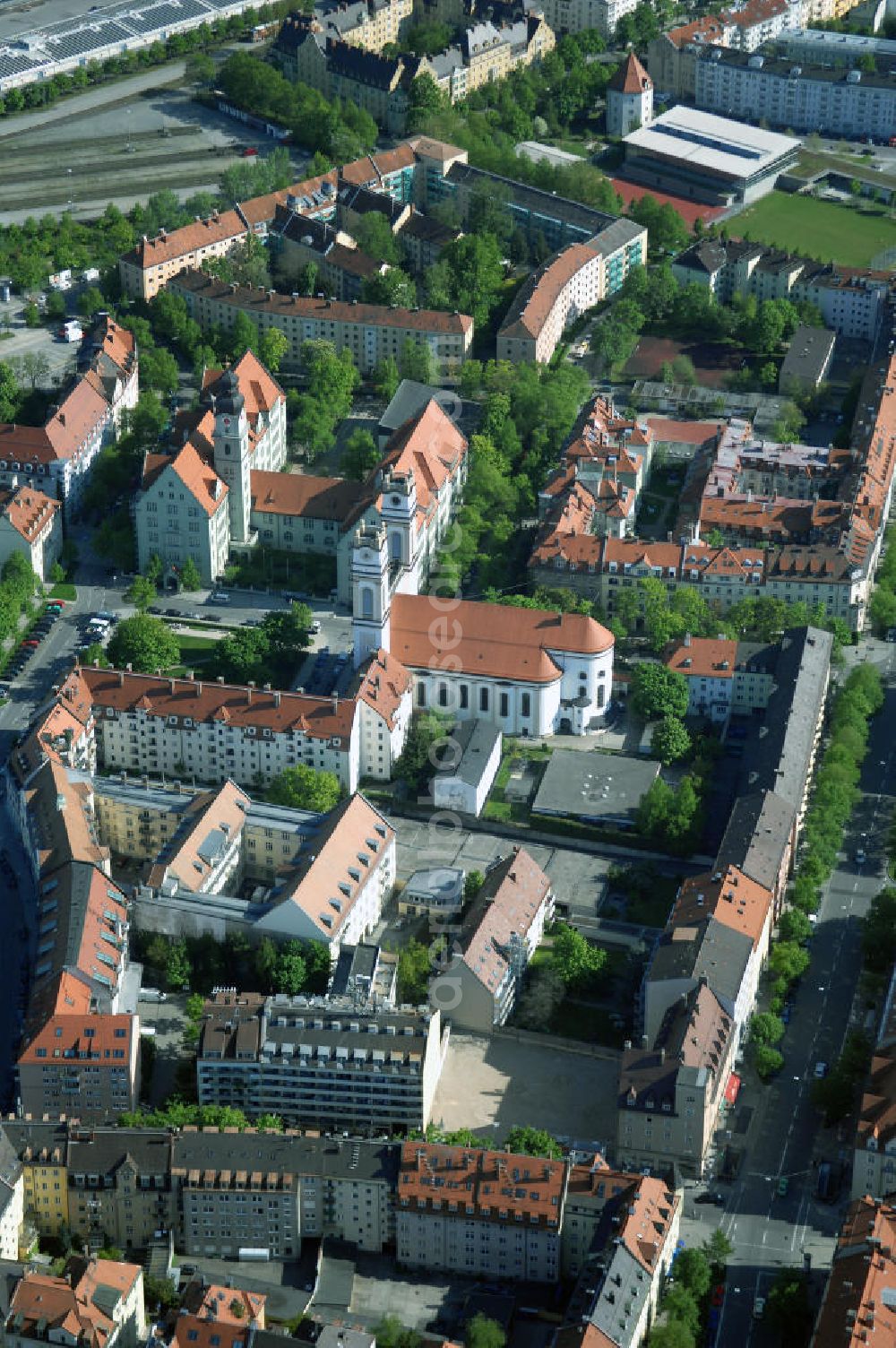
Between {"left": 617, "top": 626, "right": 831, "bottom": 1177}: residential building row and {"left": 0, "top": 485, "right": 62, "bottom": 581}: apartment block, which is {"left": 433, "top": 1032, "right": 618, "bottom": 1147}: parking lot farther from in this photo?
{"left": 0, "top": 485, "right": 62, "bottom": 581}: apartment block

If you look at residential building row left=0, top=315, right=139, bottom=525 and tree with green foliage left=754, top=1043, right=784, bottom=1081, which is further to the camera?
residential building row left=0, top=315, right=139, bottom=525

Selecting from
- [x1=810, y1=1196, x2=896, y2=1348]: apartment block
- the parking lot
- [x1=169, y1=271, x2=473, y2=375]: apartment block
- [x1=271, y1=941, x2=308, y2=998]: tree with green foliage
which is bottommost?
the parking lot

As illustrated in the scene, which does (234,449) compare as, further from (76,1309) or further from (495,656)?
(76,1309)

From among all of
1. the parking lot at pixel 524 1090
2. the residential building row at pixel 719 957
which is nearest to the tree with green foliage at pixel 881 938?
the residential building row at pixel 719 957

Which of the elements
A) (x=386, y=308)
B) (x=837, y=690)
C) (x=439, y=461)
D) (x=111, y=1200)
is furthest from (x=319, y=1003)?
Result: (x=386, y=308)

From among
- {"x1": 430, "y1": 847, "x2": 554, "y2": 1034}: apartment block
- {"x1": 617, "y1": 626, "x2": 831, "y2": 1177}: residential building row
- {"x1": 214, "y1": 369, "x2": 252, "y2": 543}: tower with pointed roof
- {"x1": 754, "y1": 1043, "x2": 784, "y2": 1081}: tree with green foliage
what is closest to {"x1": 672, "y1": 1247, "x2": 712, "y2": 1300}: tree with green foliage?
{"x1": 617, "y1": 626, "x2": 831, "y2": 1177}: residential building row

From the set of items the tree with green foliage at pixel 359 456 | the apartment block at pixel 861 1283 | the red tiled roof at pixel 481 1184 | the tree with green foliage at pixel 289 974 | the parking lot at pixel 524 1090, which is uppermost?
the tree with green foliage at pixel 359 456

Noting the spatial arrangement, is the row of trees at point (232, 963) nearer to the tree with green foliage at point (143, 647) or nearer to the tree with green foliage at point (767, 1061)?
the tree with green foliage at point (767, 1061)
